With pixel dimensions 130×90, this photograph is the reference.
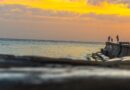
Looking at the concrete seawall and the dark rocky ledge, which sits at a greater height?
the dark rocky ledge

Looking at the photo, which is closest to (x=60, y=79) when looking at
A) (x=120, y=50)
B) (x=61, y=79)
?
(x=61, y=79)

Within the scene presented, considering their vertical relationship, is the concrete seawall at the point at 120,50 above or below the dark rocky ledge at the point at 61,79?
below

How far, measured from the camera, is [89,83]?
152 centimetres

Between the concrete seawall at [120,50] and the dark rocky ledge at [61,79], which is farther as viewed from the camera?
the concrete seawall at [120,50]

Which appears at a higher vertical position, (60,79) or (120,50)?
(60,79)

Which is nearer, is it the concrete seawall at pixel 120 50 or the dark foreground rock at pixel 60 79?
the dark foreground rock at pixel 60 79

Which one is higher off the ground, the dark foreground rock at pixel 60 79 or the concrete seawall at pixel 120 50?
the dark foreground rock at pixel 60 79

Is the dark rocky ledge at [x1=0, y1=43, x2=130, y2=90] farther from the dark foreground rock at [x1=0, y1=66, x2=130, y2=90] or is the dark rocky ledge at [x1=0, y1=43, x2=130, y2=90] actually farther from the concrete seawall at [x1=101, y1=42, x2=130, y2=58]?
the concrete seawall at [x1=101, y1=42, x2=130, y2=58]

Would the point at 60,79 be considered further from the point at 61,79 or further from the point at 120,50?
the point at 120,50

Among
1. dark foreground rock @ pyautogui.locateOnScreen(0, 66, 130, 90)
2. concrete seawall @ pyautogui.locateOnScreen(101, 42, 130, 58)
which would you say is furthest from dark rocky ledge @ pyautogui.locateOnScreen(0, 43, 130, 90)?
concrete seawall @ pyautogui.locateOnScreen(101, 42, 130, 58)

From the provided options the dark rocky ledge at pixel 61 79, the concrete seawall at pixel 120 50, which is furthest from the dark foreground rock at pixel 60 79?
the concrete seawall at pixel 120 50

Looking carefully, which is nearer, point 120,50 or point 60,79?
point 60,79

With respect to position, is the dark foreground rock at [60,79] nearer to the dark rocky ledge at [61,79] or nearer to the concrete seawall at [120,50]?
the dark rocky ledge at [61,79]

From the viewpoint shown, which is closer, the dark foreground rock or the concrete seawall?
the dark foreground rock
